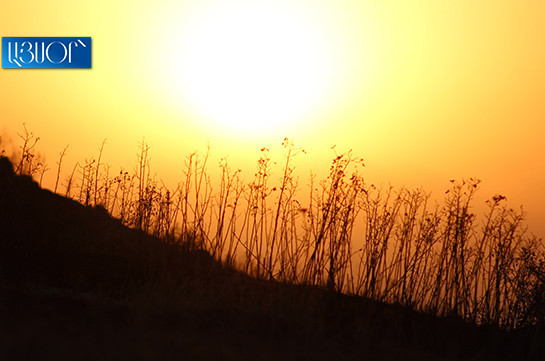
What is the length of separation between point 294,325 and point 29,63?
19.1ft

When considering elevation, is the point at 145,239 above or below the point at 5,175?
below

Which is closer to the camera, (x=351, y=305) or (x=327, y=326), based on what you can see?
(x=327, y=326)

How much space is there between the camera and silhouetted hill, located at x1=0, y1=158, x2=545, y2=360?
4.14 metres

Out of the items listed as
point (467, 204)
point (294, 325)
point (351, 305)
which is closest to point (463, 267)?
point (467, 204)

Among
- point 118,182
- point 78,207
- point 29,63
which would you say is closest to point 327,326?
point 118,182

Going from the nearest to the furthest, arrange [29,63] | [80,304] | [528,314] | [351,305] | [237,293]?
[80,304] < [237,293] < [351,305] < [528,314] < [29,63]

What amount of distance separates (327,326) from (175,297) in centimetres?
132

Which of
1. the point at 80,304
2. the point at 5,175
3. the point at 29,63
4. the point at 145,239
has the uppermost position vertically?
the point at 29,63

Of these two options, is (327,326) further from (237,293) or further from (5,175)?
(5,175)

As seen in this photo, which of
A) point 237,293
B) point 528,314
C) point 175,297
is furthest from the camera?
point 528,314

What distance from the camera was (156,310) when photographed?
508 cm

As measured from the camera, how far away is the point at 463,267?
8.01 metres

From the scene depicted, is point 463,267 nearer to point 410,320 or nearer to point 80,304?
point 410,320

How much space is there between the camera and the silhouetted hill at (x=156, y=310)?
13.6 feet
